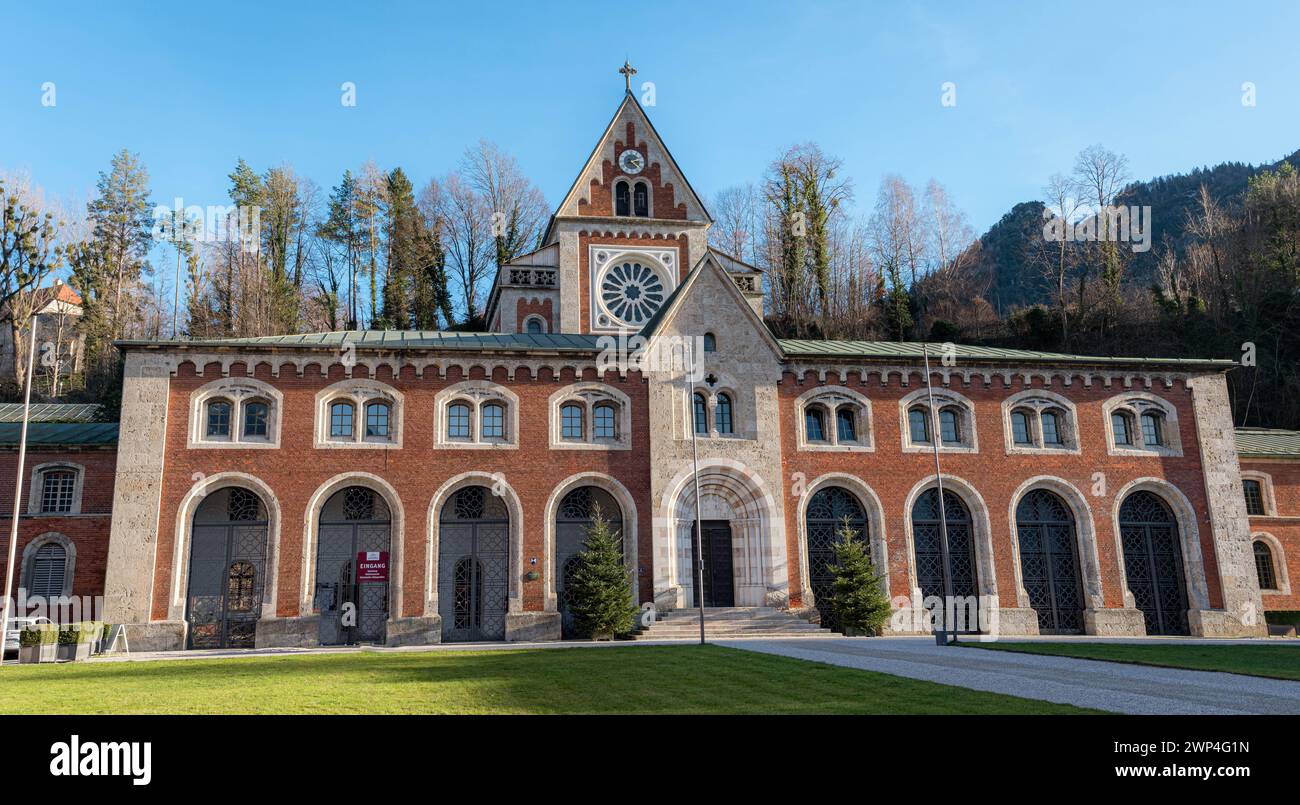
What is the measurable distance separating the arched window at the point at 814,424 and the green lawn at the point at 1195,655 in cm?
1032

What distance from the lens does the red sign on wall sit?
30094mm

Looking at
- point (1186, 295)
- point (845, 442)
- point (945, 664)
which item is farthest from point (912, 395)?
point (1186, 295)

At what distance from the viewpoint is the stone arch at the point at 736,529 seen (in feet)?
104

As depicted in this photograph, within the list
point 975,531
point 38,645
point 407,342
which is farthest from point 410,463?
point 975,531

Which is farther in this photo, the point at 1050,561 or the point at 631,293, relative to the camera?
the point at 631,293

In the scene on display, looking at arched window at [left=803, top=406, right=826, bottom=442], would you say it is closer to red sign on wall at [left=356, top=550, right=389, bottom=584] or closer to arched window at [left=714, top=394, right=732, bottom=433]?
arched window at [left=714, top=394, right=732, bottom=433]

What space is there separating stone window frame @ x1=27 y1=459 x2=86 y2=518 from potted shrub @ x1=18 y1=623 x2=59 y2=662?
329 inches

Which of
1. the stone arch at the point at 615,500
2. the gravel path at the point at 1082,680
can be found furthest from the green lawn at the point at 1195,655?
the stone arch at the point at 615,500

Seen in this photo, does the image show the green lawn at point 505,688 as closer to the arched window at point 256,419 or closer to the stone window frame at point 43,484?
the arched window at point 256,419

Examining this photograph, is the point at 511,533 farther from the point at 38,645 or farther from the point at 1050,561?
the point at 1050,561

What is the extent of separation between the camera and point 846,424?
34375 mm

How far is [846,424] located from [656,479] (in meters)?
7.87
